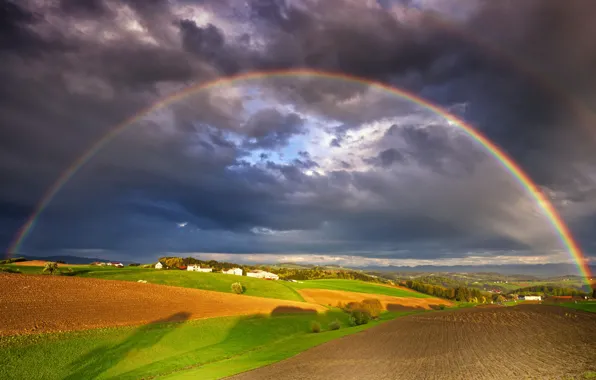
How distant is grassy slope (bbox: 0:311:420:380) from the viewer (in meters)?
29.0

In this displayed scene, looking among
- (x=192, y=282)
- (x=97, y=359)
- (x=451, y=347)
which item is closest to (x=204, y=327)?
(x=97, y=359)

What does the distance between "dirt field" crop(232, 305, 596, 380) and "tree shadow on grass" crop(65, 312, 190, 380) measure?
38.0 ft

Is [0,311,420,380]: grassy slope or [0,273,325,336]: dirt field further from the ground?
[0,273,325,336]: dirt field

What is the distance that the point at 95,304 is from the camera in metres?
51.4

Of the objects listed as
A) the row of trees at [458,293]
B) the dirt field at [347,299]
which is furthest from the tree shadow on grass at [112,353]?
the row of trees at [458,293]

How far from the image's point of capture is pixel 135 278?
9150 cm

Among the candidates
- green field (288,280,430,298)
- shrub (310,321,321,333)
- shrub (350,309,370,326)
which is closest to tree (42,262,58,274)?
shrub (310,321,321,333)

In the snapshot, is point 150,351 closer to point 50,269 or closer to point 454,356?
point 454,356

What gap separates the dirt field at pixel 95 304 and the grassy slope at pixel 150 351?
328cm

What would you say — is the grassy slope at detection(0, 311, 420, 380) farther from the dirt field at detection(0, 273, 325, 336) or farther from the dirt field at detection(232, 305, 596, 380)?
the dirt field at detection(232, 305, 596, 380)

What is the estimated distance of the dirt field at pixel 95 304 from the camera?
39.2m

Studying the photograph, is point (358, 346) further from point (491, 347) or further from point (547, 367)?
point (547, 367)

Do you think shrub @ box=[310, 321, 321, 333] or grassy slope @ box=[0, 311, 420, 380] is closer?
grassy slope @ box=[0, 311, 420, 380]

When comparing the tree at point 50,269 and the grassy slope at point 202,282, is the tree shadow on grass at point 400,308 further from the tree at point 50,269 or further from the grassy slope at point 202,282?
the tree at point 50,269
